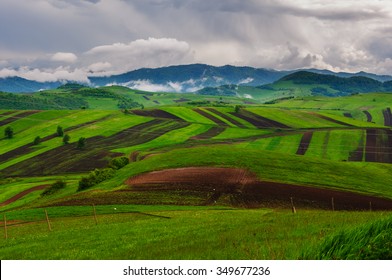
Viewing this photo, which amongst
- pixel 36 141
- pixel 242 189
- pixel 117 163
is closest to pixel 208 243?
pixel 242 189

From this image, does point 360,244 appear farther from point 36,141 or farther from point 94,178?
point 36,141

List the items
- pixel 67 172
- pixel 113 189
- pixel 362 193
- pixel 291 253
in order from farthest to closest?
1. pixel 67 172
2. pixel 113 189
3. pixel 362 193
4. pixel 291 253

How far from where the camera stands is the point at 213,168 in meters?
82.4

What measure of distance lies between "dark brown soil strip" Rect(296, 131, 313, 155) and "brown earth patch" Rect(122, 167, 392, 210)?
88542 mm

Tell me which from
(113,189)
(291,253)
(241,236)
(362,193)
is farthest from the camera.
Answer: (113,189)

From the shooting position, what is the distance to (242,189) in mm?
68188

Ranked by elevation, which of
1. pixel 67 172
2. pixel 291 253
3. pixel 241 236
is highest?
pixel 291 253

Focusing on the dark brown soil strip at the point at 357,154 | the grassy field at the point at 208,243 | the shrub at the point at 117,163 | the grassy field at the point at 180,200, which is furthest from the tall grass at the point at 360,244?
the dark brown soil strip at the point at 357,154

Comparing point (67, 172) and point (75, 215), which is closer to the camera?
point (75, 215)

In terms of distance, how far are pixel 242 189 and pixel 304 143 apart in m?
119

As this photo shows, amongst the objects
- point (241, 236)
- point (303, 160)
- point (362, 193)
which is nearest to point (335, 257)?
point (241, 236)

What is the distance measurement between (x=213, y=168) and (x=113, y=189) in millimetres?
23486

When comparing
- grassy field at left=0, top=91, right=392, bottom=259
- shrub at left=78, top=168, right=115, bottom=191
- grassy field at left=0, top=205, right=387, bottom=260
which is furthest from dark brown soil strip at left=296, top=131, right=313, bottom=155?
grassy field at left=0, top=205, right=387, bottom=260

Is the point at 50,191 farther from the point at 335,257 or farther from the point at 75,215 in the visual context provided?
the point at 335,257
